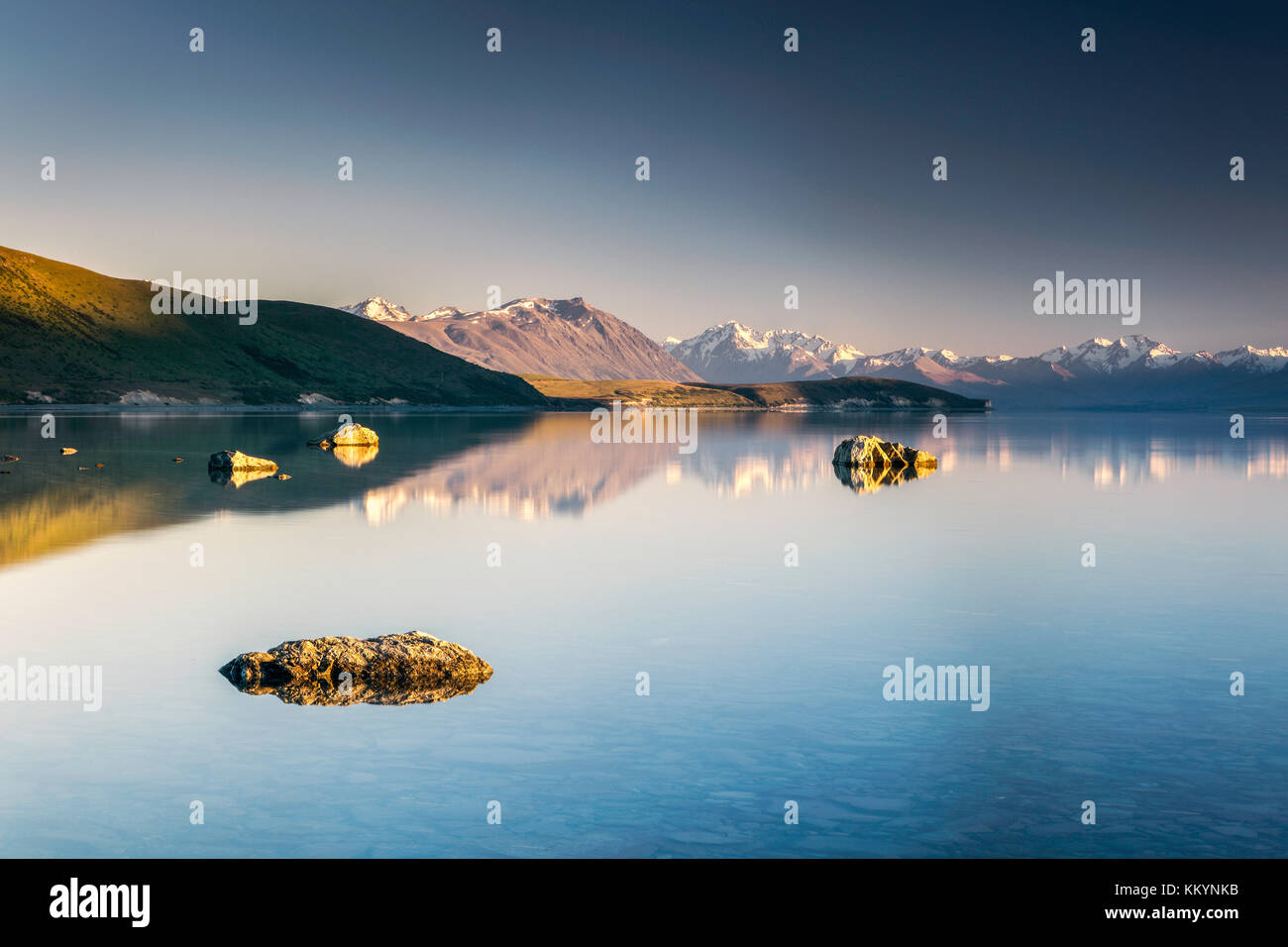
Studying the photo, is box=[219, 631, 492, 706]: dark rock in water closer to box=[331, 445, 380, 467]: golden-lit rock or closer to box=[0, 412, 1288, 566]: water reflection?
box=[0, 412, 1288, 566]: water reflection

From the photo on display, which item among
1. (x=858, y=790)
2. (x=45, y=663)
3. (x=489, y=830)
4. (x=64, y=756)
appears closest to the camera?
(x=489, y=830)

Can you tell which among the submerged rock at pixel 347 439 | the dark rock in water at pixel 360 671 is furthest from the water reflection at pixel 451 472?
the dark rock in water at pixel 360 671

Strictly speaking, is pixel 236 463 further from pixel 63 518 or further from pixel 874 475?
pixel 874 475

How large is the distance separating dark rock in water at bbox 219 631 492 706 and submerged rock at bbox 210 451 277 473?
38.1 metres

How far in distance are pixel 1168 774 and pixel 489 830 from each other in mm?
7540

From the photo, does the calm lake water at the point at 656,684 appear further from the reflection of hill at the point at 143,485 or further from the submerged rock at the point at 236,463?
the submerged rock at the point at 236,463

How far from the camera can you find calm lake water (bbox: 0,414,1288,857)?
10.4 meters

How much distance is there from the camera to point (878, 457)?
6331 centimetres

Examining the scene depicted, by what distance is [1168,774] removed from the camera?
11781 mm

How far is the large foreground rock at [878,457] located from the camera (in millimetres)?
62750

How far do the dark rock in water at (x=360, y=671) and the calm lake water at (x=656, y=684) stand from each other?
462 millimetres
